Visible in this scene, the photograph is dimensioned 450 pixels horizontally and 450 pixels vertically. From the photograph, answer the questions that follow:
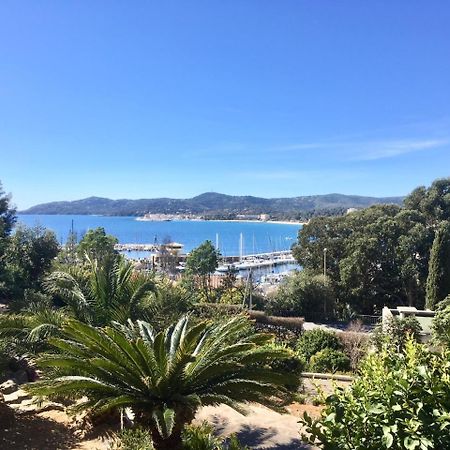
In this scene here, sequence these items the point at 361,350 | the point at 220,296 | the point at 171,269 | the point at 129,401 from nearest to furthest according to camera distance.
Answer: the point at 129,401 → the point at 361,350 → the point at 220,296 → the point at 171,269

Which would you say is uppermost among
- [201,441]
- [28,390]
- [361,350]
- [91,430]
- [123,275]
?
[123,275]

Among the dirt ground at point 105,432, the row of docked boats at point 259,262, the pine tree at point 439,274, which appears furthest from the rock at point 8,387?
the row of docked boats at point 259,262

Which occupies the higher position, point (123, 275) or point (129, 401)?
point (123, 275)

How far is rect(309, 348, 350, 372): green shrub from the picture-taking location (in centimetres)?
1511

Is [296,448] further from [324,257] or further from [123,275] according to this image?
[324,257]

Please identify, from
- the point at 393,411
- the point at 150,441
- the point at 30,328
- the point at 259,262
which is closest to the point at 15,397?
the point at 30,328

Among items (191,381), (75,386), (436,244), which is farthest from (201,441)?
(436,244)

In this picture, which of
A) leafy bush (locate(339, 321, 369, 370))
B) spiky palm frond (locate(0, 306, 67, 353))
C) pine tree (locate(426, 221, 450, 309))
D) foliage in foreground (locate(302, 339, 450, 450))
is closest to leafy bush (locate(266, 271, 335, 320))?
pine tree (locate(426, 221, 450, 309))

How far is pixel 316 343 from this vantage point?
17.0 m

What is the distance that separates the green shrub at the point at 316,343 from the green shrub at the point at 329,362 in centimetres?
123

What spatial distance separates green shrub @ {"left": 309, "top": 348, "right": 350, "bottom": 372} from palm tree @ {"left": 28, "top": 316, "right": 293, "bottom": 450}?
9.90 meters

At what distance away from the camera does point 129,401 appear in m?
5.10

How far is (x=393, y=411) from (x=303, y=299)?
27.0m

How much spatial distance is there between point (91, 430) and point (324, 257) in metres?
27.4
